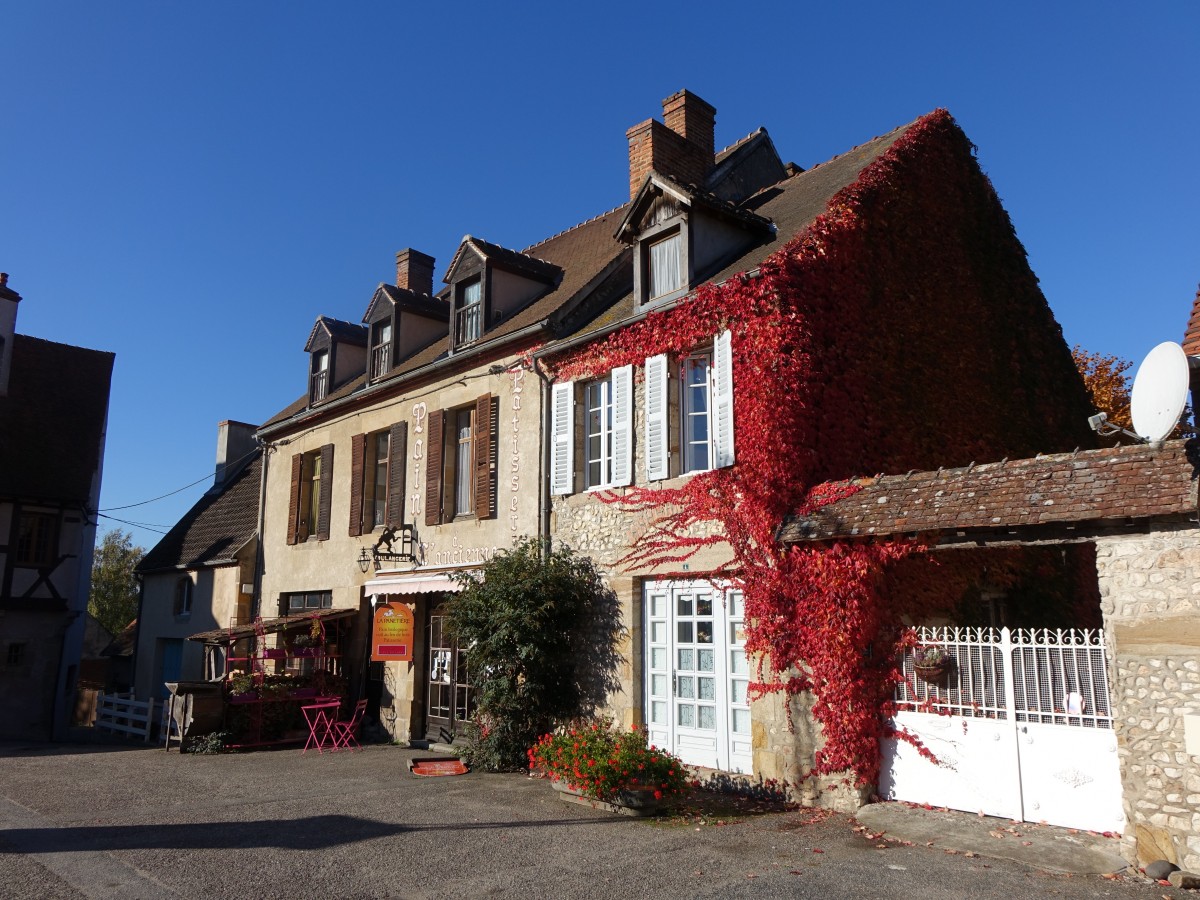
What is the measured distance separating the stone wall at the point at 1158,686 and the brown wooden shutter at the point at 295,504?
14.0m

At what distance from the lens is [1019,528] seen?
7.42m

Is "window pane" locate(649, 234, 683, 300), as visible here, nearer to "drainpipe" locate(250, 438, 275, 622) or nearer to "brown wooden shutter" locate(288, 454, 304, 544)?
"brown wooden shutter" locate(288, 454, 304, 544)

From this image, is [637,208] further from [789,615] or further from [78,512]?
[78,512]

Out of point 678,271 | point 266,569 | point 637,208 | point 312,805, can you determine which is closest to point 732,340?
point 678,271

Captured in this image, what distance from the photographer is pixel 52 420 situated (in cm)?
2141

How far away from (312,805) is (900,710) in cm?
578

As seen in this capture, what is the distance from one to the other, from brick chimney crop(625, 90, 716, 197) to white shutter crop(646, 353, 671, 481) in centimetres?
504

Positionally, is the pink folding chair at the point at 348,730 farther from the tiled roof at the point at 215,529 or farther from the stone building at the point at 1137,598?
the stone building at the point at 1137,598

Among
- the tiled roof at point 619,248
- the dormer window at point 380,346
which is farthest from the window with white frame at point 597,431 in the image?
the dormer window at point 380,346

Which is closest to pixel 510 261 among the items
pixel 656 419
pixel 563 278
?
pixel 563 278

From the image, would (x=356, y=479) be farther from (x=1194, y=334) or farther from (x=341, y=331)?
(x=1194, y=334)

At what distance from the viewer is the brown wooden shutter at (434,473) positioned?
14055 millimetres

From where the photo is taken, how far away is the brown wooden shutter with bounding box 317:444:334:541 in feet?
54.3

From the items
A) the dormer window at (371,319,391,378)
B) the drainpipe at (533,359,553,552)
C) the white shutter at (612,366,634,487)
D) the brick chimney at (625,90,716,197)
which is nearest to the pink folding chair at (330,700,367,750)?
the drainpipe at (533,359,553,552)
